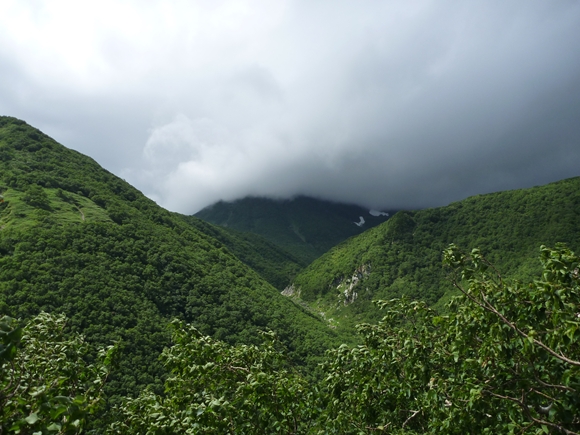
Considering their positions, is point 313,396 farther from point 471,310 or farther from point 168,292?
point 168,292

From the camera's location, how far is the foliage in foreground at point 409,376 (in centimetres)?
607

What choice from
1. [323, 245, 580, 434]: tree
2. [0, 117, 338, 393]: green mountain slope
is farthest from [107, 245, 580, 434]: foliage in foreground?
[0, 117, 338, 393]: green mountain slope

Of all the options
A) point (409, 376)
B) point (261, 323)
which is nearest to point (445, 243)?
point (261, 323)

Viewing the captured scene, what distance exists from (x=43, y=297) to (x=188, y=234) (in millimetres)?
93825

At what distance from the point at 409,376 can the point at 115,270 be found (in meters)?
101

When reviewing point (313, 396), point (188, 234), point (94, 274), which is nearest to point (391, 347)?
point (313, 396)

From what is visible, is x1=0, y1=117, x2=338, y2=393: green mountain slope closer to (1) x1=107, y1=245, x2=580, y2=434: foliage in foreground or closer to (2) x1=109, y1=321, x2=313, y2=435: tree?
(2) x1=109, y1=321, x2=313, y2=435: tree

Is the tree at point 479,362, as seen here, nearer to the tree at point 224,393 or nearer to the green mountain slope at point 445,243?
the tree at point 224,393

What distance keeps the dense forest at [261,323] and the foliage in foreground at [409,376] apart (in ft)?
0.19

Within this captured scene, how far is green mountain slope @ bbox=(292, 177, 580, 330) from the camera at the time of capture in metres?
136

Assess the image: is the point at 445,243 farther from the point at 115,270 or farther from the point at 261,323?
the point at 115,270

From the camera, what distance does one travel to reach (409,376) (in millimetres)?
9211

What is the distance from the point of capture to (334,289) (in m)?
193

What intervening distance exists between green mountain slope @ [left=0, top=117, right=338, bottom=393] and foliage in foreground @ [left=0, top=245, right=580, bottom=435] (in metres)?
36.6
